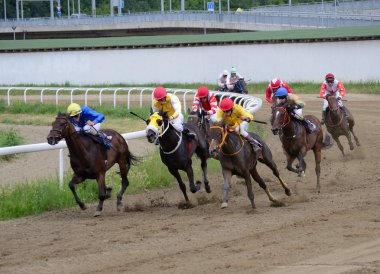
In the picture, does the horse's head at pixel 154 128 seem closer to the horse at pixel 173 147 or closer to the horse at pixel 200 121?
the horse at pixel 173 147

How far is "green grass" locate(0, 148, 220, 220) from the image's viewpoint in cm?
1141

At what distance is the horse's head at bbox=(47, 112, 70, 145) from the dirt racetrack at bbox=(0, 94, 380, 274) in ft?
3.30

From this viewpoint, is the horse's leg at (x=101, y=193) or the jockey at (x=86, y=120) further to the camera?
the jockey at (x=86, y=120)

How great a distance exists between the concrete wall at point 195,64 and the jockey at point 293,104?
65.9ft

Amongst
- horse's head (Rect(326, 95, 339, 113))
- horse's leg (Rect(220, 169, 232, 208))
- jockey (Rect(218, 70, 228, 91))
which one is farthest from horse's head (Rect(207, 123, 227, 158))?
jockey (Rect(218, 70, 228, 91))

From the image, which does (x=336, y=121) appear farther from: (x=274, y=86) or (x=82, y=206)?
(x=82, y=206)

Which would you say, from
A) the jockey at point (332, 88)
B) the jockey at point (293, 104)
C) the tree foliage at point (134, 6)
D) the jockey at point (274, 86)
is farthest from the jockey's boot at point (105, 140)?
the tree foliage at point (134, 6)

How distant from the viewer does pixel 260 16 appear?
52.7 metres

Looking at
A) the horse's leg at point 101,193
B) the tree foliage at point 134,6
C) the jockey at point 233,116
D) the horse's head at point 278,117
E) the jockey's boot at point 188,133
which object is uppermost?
the tree foliage at point 134,6

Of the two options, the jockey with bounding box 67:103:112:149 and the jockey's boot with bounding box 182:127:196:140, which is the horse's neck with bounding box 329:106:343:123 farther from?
the jockey with bounding box 67:103:112:149

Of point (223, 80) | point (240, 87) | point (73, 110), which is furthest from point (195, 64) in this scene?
point (73, 110)

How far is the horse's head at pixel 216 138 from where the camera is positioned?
426 inches

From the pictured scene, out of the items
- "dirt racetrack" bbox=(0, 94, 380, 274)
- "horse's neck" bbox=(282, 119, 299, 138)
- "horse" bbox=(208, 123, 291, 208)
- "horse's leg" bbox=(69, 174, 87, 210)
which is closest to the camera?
"dirt racetrack" bbox=(0, 94, 380, 274)

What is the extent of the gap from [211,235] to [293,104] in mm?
4609
